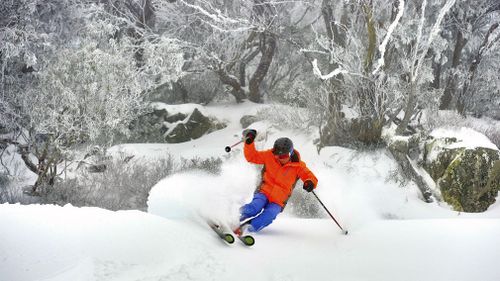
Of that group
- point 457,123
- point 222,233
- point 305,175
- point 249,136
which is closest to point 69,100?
point 249,136

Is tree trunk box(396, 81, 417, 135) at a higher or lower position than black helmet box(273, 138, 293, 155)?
lower

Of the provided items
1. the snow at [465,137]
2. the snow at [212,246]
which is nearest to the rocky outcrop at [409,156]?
the snow at [465,137]

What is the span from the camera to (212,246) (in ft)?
11.3

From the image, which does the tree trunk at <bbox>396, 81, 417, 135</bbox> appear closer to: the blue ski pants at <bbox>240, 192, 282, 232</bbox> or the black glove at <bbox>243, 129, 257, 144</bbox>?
the black glove at <bbox>243, 129, 257, 144</bbox>

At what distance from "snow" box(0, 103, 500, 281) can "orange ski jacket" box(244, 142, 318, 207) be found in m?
0.34

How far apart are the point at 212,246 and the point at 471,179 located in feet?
21.2

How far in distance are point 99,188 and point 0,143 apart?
253cm

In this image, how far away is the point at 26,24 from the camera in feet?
28.0

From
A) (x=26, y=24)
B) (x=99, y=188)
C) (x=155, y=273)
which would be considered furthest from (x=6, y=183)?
(x=155, y=273)

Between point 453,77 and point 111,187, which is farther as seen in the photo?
point 453,77

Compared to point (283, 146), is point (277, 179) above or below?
below

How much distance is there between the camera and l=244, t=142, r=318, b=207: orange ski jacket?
15.8 ft

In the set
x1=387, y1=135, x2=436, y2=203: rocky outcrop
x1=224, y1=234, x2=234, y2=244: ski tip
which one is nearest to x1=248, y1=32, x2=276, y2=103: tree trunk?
x1=387, y1=135, x2=436, y2=203: rocky outcrop

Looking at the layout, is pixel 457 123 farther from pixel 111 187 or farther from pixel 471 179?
pixel 111 187
